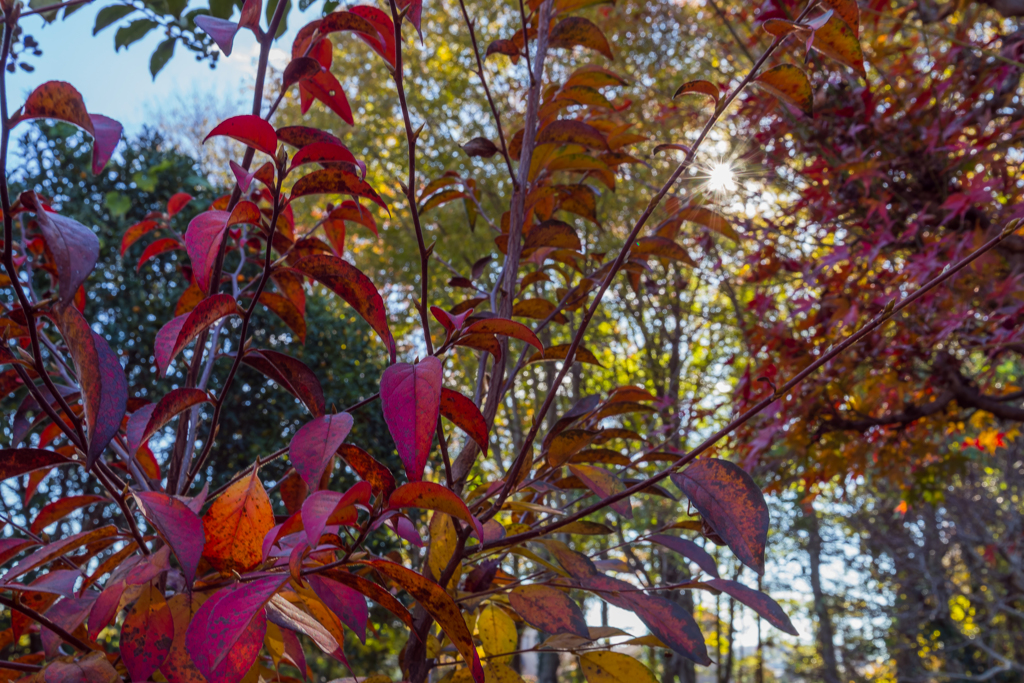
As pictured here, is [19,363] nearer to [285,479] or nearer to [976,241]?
[285,479]

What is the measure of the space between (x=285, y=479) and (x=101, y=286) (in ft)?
10.2

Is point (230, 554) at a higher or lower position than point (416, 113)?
lower

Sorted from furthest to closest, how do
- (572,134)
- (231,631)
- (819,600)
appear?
(819,600) → (572,134) → (231,631)

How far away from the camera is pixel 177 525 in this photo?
0.40 meters

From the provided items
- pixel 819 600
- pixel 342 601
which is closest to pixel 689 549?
pixel 342 601

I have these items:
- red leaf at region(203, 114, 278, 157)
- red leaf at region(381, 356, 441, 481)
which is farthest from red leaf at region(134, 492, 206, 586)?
red leaf at region(203, 114, 278, 157)

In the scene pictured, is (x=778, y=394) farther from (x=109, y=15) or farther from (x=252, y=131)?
(x=109, y=15)

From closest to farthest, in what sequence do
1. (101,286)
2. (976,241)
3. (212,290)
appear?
1. (212,290)
2. (976,241)
3. (101,286)

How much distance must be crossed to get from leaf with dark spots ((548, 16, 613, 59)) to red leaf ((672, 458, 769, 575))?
19.5 inches

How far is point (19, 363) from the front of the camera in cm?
41

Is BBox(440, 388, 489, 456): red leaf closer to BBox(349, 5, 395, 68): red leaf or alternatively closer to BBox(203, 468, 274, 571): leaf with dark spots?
BBox(203, 468, 274, 571): leaf with dark spots

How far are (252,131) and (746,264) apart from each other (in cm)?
264

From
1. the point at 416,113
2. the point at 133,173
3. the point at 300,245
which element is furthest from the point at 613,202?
the point at 300,245

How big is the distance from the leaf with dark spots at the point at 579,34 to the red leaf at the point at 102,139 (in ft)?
1.54
